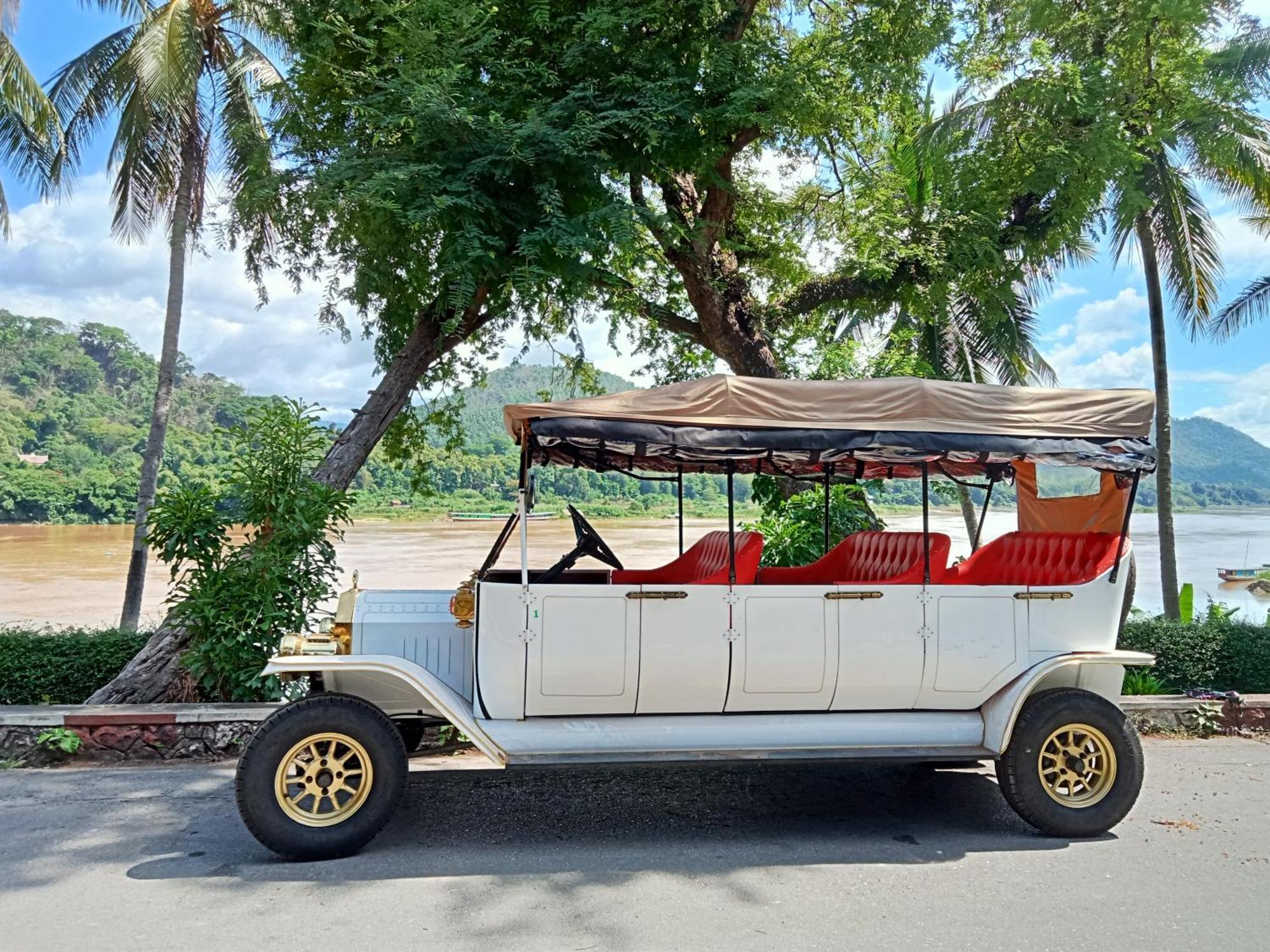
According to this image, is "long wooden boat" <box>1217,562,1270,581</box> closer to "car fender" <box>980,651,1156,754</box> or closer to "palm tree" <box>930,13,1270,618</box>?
"palm tree" <box>930,13,1270,618</box>

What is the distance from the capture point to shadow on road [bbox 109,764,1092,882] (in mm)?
4863

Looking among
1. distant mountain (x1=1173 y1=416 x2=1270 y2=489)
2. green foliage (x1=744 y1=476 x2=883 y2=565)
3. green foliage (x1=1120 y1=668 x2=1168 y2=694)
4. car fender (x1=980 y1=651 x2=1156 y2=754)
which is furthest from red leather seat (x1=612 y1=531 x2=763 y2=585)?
distant mountain (x1=1173 y1=416 x2=1270 y2=489)

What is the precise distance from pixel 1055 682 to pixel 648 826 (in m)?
2.50

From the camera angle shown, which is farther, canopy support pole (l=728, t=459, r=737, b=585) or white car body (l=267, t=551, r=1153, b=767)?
canopy support pole (l=728, t=459, r=737, b=585)

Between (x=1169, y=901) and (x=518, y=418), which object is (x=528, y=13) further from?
(x=1169, y=901)

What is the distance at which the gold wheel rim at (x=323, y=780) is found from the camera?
4.91m


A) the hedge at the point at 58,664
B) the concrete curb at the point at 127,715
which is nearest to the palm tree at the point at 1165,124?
the concrete curb at the point at 127,715

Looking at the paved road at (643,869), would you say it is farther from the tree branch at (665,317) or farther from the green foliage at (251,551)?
the tree branch at (665,317)

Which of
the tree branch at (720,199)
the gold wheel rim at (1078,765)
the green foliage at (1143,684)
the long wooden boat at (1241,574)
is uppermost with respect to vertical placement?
the tree branch at (720,199)

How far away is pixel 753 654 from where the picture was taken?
5.45 meters

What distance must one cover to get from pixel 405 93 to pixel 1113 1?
745 cm

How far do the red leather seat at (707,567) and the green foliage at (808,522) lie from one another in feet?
8.77

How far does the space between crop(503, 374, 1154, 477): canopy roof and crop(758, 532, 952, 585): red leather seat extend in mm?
679

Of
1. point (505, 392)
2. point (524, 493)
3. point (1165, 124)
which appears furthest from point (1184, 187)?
point (524, 493)
